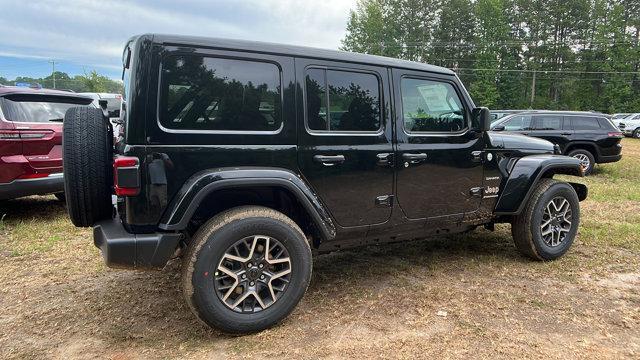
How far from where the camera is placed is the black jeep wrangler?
109 inches

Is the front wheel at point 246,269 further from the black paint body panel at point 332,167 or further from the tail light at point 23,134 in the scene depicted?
the tail light at point 23,134

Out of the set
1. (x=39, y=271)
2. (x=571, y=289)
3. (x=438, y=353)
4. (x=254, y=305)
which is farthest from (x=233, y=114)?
(x=571, y=289)

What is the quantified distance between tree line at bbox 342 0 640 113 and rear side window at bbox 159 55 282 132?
155 feet

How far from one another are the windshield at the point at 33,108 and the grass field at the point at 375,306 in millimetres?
1391

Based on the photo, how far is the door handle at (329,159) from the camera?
10.6ft

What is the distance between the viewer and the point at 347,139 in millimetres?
3365

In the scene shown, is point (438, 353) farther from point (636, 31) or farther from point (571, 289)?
point (636, 31)

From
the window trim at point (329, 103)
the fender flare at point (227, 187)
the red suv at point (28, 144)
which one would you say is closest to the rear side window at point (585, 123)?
the window trim at point (329, 103)

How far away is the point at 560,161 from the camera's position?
4477mm

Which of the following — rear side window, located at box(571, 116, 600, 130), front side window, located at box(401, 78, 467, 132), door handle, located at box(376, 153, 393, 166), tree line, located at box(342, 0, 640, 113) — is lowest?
door handle, located at box(376, 153, 393, 166)

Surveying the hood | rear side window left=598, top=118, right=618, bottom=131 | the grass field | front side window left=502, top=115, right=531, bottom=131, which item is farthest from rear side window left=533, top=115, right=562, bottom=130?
the hood

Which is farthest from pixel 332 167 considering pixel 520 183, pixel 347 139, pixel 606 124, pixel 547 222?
pixel 606 124

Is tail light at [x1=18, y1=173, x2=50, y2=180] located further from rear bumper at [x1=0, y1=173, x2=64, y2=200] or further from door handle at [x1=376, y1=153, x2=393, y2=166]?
door handle at [x1=376, y1=153, x2=393, y2=166]

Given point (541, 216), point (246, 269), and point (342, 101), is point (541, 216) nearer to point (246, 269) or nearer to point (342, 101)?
point (342, 101)
